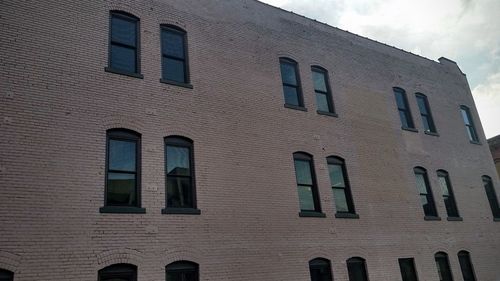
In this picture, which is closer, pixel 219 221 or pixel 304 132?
pixel 219 221

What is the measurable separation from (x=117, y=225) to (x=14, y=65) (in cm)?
454

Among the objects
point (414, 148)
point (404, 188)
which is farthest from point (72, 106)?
point (414, 148)

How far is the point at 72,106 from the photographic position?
9961 mm

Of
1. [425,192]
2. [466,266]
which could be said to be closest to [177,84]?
[425,192]

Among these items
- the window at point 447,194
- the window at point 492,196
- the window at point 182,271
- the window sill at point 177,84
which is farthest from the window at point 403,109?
the window at point 182,271

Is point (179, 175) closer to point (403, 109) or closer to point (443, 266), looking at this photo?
point (443, 266)

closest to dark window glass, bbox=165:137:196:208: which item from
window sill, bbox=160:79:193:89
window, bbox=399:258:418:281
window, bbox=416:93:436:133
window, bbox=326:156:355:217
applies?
window sill, bbox=160:79:193:89

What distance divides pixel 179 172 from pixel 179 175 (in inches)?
3.5

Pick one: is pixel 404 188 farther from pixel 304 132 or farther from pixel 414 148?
pixel 304 132

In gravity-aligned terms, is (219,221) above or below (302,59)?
below

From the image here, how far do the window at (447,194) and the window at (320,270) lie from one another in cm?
761

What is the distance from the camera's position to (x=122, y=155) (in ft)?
34.0

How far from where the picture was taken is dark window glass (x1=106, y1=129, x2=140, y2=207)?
32.4 ft

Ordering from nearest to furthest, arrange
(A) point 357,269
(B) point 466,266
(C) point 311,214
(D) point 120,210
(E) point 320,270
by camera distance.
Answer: (D) point 120,210 < (E) point 320,270 < (C) point 311,214 < (A) point 357,269 < (B) point 466,266
